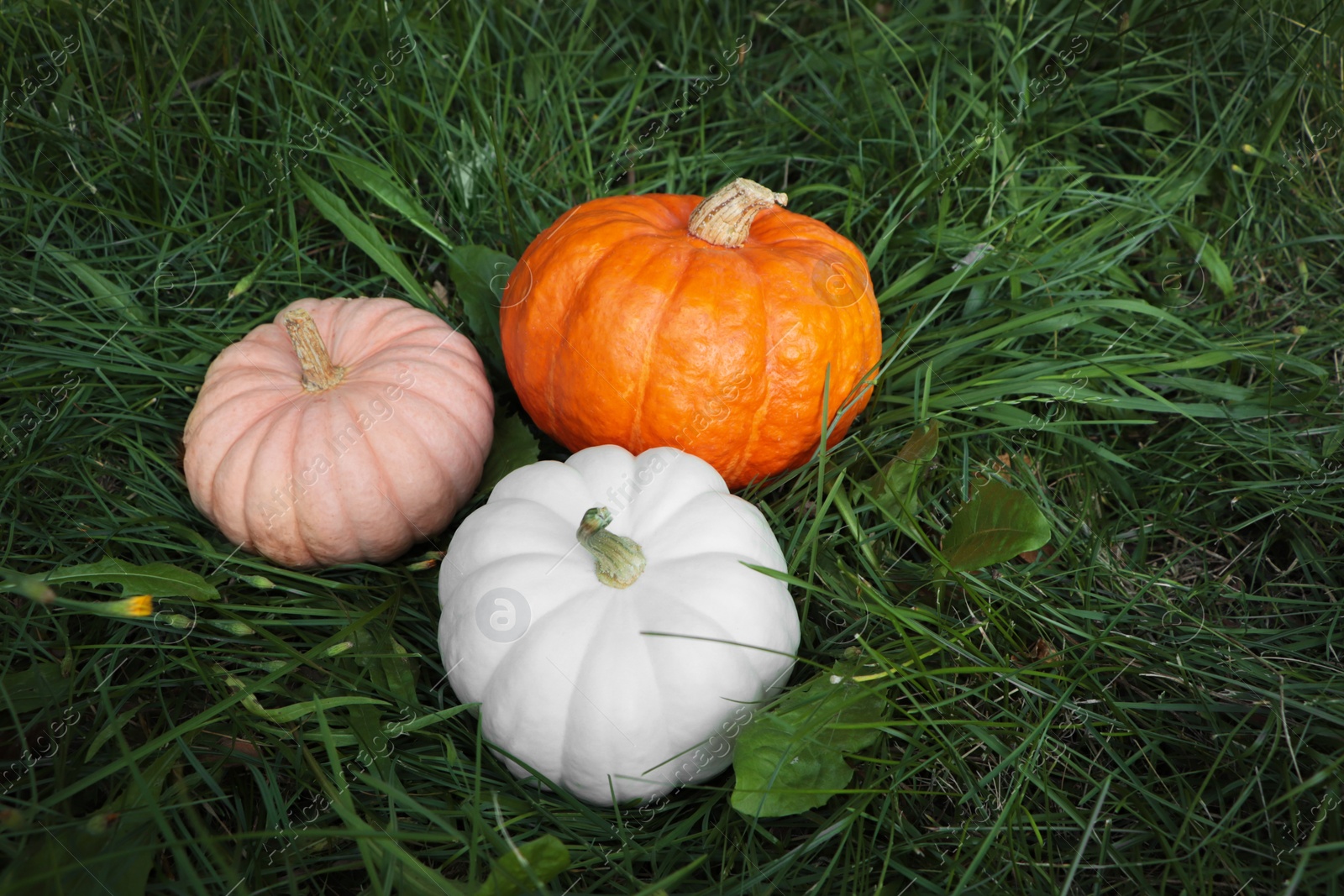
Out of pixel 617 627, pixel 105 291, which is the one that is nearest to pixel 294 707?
pixel 617 627

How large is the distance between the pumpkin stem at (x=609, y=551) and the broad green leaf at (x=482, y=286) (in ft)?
3.47

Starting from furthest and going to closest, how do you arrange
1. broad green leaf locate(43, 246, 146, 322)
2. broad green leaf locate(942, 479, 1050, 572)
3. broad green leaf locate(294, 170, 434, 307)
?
broad green leaf locate(294, 170, 434, 307) → broad green leaf locate(43, 246, 146, 322) → broad green leaf locate(942, 479, 1050, 572)

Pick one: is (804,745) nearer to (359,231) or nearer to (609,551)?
(609,551)

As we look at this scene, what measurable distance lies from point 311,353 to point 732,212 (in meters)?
1.20

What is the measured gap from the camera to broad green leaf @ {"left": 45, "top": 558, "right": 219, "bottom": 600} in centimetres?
197

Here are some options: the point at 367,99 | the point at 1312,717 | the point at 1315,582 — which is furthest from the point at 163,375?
the point at 1315,582

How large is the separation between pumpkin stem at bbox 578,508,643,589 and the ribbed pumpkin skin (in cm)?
43

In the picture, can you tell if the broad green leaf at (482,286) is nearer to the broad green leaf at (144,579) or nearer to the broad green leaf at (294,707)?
the broad green leaf at (144,579)

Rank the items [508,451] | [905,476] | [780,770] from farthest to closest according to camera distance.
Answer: [508,451], [905,476], [780,770]

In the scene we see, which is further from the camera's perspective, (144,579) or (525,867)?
(144,579)

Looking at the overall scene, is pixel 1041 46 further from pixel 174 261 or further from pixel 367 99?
pixel 174 261

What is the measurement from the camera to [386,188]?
2.88m

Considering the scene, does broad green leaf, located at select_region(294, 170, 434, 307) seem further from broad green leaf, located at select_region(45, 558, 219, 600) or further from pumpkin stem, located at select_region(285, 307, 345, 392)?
broad green leaf, located at select_region(45, 558, 219, 600)

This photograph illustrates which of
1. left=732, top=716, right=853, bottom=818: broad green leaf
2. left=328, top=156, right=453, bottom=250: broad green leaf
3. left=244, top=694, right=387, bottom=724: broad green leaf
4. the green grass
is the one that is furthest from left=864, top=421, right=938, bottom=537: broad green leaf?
left=328, top=156, right=453, bottom=250: broad green leaf
